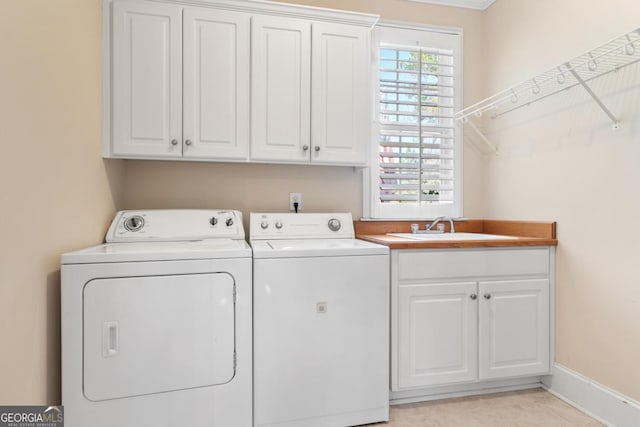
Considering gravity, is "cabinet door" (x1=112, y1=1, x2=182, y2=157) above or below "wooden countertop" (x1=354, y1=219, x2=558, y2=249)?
above

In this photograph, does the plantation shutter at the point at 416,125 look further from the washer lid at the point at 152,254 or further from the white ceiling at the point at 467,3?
the washer lid at the point at 152,254

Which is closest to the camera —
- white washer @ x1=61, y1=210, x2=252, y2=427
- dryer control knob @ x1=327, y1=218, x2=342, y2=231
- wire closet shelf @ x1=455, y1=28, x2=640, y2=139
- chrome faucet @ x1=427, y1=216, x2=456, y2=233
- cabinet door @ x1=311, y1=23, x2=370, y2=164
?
white washer @ x1=61, y1=210, x2=252, y2=427

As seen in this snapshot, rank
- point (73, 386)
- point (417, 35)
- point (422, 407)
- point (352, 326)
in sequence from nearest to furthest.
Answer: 1. point (73, 386)
2. point (352, 326)
3. point (422, 407)
4. point (417, 35)

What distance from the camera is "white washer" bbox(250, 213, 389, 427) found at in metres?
1.59

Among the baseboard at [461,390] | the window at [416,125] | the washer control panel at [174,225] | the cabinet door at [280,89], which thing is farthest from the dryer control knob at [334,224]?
the baseboard at [461,390]

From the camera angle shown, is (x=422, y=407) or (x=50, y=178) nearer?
(x=50, y=178)

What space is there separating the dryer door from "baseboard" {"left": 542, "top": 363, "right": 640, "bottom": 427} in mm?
1822

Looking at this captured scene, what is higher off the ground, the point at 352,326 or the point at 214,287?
the point at 214,287

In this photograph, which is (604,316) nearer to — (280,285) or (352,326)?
(352,326)

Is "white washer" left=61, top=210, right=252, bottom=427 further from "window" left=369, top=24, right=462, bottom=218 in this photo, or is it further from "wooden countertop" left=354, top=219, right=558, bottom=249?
"window" left=369, top=24, right=462, bottom=218

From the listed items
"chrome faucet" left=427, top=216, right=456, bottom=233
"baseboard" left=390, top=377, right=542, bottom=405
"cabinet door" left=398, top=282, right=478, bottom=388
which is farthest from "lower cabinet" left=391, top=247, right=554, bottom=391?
"chrome faucet" left=427, top=216, right=456, bottom=233

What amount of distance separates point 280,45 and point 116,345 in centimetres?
176

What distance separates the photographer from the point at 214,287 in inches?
60.0

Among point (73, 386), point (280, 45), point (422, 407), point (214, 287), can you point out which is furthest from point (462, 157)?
point (73, 386)
